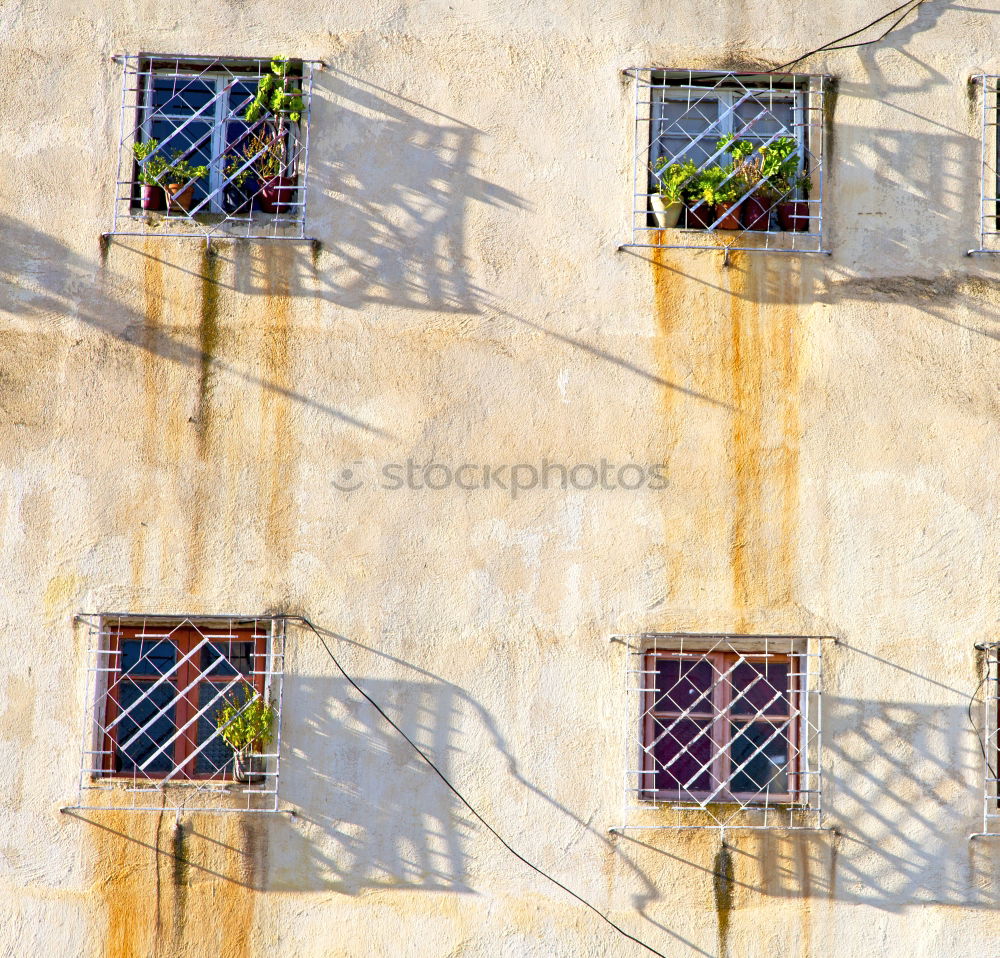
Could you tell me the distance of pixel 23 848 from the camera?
6215 millimetres

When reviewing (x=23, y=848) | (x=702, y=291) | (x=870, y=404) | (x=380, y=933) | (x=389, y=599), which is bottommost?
(x=380, y=933)

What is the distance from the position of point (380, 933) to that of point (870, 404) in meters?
3.97

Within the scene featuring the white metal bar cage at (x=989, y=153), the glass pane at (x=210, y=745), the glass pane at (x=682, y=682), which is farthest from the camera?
the white metal bar cage at (x=989, y=153)

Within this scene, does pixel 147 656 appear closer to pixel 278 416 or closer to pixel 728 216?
pixel 278 416

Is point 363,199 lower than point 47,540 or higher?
higher

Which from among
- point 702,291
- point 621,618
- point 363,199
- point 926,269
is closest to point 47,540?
point 363,199

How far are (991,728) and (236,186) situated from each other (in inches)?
207

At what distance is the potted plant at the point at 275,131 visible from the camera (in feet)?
21.9

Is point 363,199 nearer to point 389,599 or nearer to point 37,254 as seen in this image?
point 37,254

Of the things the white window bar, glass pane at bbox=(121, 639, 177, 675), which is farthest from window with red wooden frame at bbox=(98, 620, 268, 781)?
the white window bar

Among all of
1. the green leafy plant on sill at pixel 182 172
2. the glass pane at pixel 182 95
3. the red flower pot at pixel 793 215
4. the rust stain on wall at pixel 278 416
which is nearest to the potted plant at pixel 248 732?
the rust stain on wall at pixel 278 416

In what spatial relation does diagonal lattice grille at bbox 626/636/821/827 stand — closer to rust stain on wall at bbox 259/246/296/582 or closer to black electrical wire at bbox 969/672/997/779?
black electrical wire at bbox 969/672/997/779

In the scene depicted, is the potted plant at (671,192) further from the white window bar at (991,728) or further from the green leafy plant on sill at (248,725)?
the green leafy plant on sill at (248,725)

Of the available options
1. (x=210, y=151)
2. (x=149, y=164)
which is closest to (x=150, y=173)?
(x=149, y=164)
